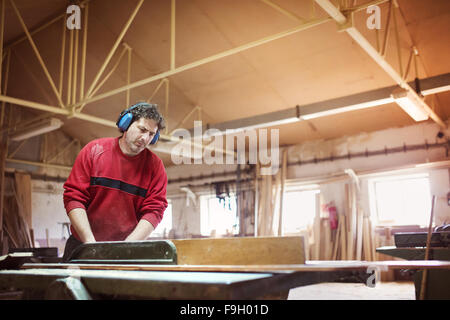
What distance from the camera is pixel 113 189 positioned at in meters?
2.62

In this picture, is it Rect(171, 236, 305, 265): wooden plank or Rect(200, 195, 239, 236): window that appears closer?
Rect(171, 236, 305, 265): wooden plank

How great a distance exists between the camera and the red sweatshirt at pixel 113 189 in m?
2.56

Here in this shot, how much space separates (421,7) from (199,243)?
5.91 metres

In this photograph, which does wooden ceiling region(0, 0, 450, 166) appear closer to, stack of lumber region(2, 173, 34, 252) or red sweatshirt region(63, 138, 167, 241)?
stack of lumber region(2, 173, 34, 252)

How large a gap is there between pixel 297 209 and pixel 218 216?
7.76 ft

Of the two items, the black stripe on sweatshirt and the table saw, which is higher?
the black stripe on sweatshirt

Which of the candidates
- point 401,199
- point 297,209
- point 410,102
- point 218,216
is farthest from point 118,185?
point 218,216

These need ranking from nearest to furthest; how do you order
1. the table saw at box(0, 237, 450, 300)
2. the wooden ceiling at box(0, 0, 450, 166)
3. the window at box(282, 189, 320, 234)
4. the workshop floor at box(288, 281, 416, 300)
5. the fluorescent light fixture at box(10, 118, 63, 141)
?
the table saw at box(0, 237, 450, 300)
the workshop floor at box(288, 281, 416, 300)
the wooden ceiling at box(0, 0, 450, 166)
the fluorescent light fixture at box(10, 118, 63, 141)
the window at box(282, 189, 320, 234)

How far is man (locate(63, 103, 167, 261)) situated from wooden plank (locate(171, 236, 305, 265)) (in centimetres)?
61

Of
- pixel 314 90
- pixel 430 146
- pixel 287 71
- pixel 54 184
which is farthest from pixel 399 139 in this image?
pixel 54 184

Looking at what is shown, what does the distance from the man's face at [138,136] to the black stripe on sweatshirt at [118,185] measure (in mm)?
208

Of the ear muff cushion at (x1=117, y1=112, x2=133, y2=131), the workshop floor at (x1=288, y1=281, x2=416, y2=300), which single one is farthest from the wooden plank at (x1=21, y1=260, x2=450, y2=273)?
the workshop floor at (x1=288, y1=281, x2=416, y2=300)

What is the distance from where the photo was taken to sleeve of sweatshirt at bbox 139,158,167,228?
2693 millimetres

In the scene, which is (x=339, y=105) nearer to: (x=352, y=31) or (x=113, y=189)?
(x=352, y=31)
